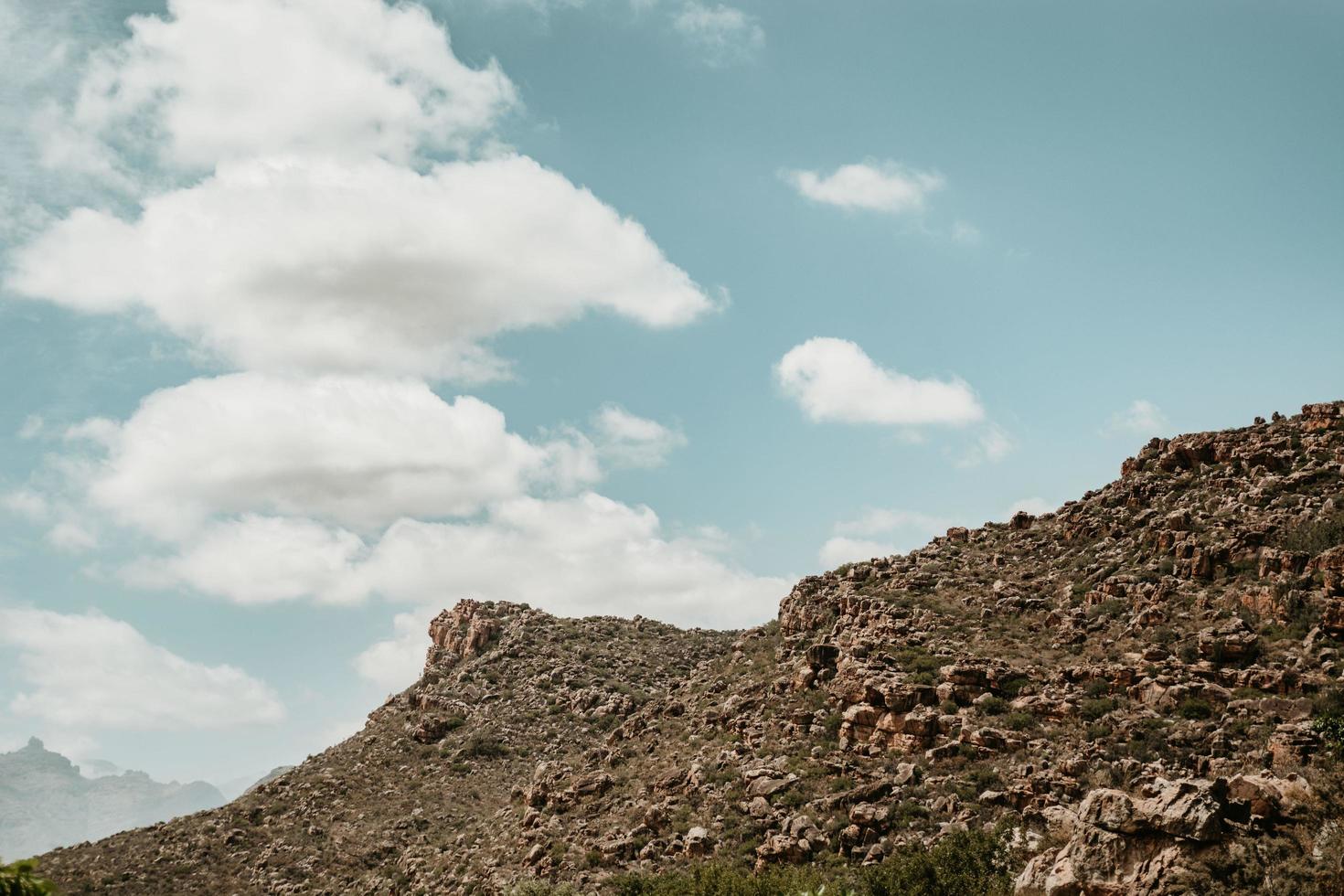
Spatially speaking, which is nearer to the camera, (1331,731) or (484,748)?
(1331,731)

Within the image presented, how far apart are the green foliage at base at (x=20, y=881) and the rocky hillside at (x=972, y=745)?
2375 centimetres

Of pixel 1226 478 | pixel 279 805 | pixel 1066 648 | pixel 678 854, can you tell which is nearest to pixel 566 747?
pixel 279 805

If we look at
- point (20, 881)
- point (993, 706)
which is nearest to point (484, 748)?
point (993, 706)

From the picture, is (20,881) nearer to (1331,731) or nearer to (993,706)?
(1331,731)

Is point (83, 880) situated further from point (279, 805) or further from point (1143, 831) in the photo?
point (1143, 831)

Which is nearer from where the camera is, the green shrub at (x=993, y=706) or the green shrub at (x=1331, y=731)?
the green shrub at (x=1331, y=731)

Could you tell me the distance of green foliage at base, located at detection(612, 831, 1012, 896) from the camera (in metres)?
29.0

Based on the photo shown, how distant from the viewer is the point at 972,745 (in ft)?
121

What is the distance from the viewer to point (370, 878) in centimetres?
5156

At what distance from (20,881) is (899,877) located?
26.7 metres

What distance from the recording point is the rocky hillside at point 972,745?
85.6ft

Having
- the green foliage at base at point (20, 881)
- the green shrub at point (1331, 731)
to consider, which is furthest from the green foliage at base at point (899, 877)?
the green foliage at base at point (20, 881)

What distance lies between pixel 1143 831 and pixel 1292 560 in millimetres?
19730

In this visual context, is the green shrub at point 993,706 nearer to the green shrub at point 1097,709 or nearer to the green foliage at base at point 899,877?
the green shrub at point 1097,709
